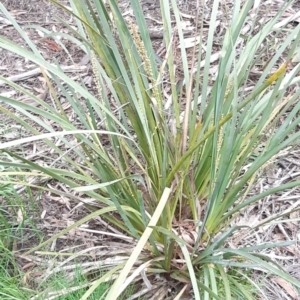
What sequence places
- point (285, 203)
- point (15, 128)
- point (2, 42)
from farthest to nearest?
point (15, 128) < point (285, 203) < point (2, 42)

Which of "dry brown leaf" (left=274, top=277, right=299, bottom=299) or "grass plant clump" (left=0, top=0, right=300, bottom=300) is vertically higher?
"grass plant clump" (left=0, top=0, right=300, bottom=300)

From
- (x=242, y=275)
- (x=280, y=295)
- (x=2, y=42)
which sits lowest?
(x=280, y=295)

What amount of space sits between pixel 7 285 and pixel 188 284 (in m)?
0.49

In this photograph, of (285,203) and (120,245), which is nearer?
(120,245)

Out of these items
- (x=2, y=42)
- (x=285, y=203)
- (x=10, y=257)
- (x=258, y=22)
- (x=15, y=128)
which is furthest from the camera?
(x=258, y=22)

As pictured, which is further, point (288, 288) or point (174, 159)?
point (288, 288)

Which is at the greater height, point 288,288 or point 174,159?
point 174,159

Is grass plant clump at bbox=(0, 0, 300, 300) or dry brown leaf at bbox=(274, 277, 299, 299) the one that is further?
dry brown leaf at bbox=(274, 277, 299, 299)

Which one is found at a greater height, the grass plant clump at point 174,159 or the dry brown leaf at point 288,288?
the grass plant clump at point 174,159

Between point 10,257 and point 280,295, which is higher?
point 10,257

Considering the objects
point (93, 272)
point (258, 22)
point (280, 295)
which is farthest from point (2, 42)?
point (258, 22)

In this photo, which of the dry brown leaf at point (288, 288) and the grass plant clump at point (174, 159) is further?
the dry brown leaf at point (288, 288)

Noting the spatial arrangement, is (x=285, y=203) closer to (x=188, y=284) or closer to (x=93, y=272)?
(x=188, y=284)

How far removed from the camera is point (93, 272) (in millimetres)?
1333
